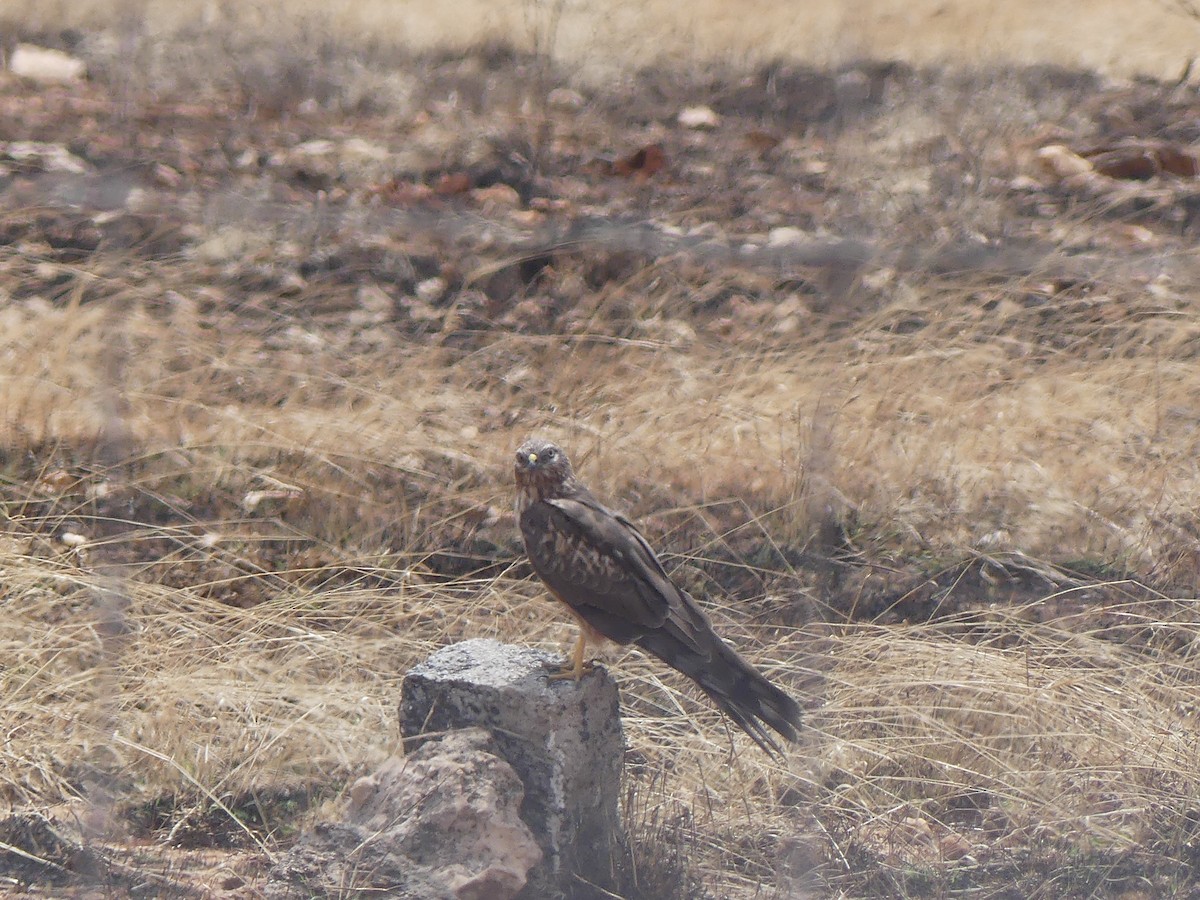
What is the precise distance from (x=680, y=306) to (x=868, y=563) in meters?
2.23

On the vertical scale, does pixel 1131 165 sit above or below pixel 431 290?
above

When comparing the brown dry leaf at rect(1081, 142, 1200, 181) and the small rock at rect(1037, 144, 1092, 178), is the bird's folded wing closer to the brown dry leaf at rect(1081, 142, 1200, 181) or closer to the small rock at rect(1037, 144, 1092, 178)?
the small rock at rect(1037, 144, 1092, 178)

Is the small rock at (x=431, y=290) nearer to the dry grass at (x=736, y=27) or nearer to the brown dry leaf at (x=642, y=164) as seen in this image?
the brown dry leaf at (x=642, y=164)

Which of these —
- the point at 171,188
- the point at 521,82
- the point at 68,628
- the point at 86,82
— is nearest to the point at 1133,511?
the point at 68,628

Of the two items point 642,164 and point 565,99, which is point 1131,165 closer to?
point 642,164

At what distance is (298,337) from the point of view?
20.8ft

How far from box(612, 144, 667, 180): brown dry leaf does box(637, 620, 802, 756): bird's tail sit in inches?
214

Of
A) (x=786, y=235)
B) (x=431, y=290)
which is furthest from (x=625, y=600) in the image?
(x=786, y=235)

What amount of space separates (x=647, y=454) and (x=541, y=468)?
1.69 m

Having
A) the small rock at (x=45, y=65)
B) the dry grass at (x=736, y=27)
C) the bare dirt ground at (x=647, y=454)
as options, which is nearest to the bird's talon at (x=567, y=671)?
the bare dirt ground at (x=647, y=454)

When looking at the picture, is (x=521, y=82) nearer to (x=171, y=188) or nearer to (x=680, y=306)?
(x=171, y=188)

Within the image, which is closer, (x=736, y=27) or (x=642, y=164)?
(x=642, y=164)

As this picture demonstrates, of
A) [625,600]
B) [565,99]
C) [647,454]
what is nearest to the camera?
[625,600]

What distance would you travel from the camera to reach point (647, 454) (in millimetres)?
5051
